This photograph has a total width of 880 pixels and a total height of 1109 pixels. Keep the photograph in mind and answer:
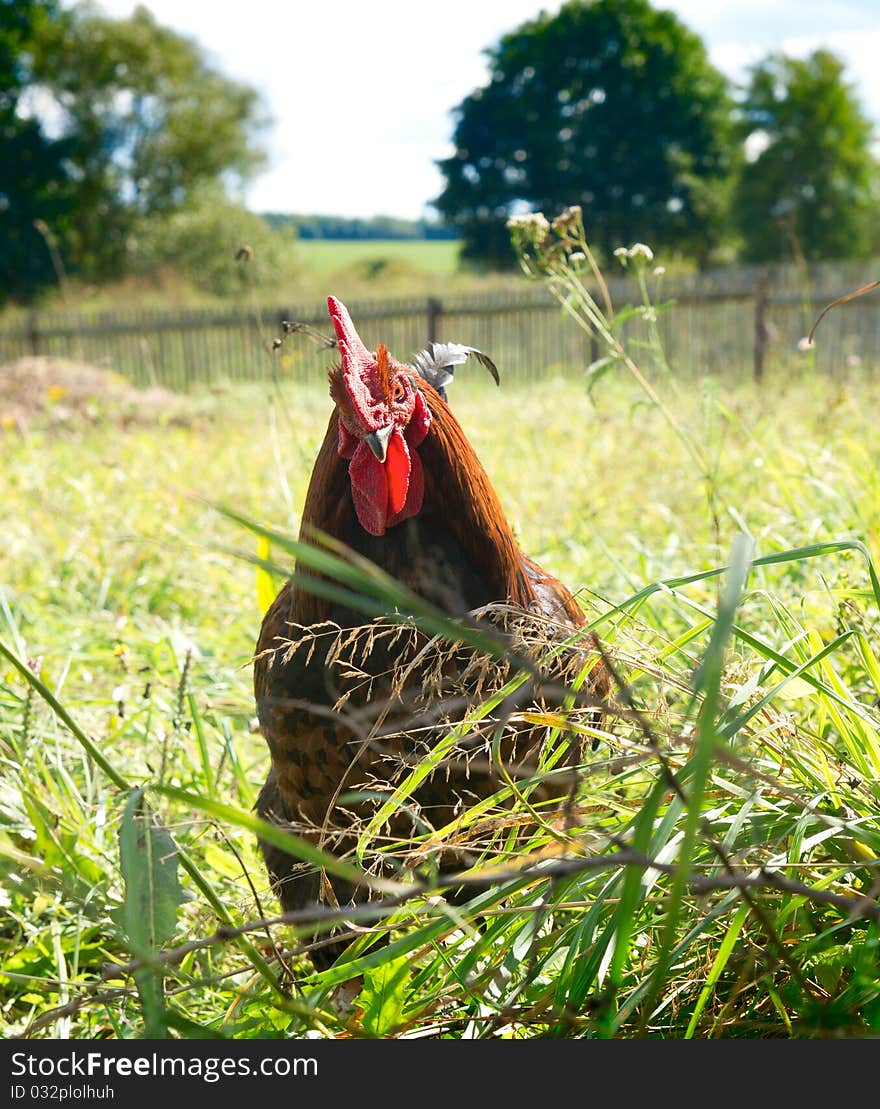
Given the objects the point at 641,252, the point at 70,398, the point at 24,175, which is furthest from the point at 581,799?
the point at 24,175

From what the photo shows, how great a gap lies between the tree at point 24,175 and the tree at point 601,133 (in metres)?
12.0

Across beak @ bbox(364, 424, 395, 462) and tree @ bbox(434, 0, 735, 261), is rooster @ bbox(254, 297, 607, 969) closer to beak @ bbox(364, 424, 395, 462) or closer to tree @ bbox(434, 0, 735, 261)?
beak @ bbox(364, 424, 395, 462)

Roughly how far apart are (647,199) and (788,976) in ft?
120

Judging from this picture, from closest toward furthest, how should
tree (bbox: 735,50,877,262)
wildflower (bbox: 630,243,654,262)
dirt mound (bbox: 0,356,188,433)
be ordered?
wildflower (bbox: 630,243,654,262), dirt mound (bbox: 0,356,188,433), tree (bbox: 735,50,877,262)

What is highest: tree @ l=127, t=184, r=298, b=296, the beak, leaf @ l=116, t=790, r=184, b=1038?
tree @ l=127, t=184, r=298, b=296

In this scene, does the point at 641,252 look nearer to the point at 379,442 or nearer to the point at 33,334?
the point at 379,442

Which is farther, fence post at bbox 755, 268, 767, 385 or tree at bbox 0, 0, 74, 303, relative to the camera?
tree at bbox 0, 0, 74, 303

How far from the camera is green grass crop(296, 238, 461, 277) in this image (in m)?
35.5

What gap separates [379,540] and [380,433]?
0.20 metres

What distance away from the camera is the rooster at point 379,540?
5.21 ft

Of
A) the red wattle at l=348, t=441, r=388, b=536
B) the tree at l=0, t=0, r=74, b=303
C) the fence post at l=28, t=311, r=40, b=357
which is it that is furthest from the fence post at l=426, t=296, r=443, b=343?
the tree at l=0, t=0, r=74, b=303

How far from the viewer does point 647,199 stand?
3425 centimetres

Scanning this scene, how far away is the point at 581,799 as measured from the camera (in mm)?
1419

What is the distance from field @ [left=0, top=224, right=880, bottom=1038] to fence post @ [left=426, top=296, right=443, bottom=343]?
11316 mm
